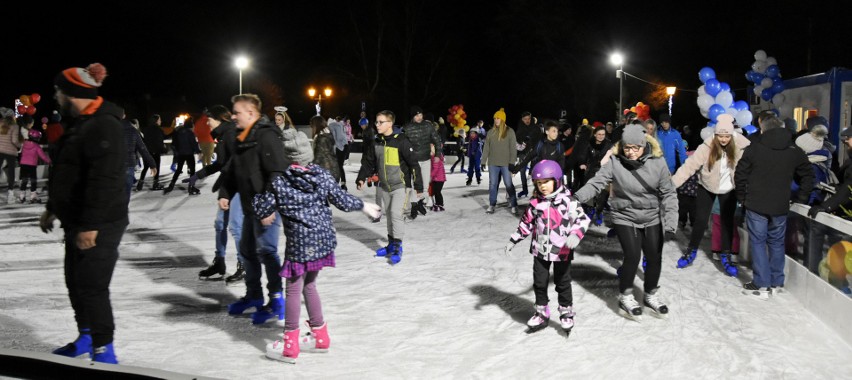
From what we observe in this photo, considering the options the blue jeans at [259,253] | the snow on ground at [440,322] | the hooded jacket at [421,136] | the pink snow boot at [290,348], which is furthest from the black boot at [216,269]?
the hooded jacket at [421,136]

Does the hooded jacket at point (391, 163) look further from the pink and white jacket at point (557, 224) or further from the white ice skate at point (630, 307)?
the pink and white jacket at point (557, 224)

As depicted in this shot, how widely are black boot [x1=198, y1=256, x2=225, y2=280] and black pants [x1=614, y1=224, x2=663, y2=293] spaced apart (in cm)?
355

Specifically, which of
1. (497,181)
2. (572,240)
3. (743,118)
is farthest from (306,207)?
(743,118)

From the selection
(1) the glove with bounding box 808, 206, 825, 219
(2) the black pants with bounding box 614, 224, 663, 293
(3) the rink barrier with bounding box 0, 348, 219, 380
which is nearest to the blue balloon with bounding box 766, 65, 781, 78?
(1) the glove with bounding box 808, 206, 825, 219

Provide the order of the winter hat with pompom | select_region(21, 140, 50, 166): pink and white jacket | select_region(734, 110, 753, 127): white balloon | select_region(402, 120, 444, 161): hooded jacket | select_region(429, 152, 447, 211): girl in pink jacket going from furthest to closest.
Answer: select_region(21, 140, 50, 166): pink and white jacket < select_region(429, 152, 447, 211): girl in pink jacket < select_region(734, 110, 753, 127): white balloon < select_region(402, 120, 444, 161): hooded jacket < the winter hat with pompom

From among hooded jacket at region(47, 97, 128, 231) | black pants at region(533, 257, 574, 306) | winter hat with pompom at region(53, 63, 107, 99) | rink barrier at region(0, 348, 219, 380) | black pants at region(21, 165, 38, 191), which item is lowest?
rink barrier at region(0, 348, 219, 380)

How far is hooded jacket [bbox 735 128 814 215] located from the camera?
21.8ft

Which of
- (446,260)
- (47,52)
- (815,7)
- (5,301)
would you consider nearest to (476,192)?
(446,260)

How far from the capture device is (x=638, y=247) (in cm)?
601

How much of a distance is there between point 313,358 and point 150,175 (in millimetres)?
16374

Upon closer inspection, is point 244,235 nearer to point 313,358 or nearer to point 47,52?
point 313,358

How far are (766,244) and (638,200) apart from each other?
1720mm

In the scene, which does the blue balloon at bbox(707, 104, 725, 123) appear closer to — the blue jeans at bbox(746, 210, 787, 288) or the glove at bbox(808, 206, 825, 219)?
the blue jeans at bbox(746, 210, 787, 288)

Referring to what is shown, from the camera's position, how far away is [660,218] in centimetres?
602
